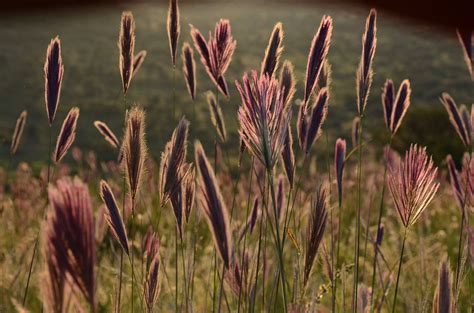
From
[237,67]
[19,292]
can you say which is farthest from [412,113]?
[19,292]

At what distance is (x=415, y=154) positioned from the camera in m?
0.99

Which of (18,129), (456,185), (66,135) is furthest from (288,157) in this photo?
(18,129)

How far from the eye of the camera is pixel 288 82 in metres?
1.21

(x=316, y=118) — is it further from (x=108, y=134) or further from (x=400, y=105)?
(x=108, y=134)

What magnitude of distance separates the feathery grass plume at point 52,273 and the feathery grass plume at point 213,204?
0.69 ft

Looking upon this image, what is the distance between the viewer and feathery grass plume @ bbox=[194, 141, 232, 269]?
696 mm

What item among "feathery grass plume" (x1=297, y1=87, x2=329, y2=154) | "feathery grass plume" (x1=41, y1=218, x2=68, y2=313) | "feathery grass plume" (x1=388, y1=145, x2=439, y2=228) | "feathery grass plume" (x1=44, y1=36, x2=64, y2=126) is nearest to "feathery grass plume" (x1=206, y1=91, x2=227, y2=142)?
"feathery grass plume" (x1=297, y1=87, x2=329, y2=154)

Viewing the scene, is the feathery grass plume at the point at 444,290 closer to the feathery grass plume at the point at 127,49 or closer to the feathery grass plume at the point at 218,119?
the feathery grass plume at the point at 127,49

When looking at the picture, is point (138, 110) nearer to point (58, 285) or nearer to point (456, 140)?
point (58, 285)

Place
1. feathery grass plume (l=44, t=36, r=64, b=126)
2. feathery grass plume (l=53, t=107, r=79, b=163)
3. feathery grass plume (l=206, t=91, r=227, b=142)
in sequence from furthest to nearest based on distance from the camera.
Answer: feathery grass plume (l=206, t=91, r=227, b=142) → feathery grass plume (l=53, t=107, r=79, b=163) → feathery grass plume (l=44, t=36, r=64, b=126)

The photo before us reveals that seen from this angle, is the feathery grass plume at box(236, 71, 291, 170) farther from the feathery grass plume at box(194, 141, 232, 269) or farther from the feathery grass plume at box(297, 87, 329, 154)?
the feathery grass plume at box(297, 87, 329, 154)

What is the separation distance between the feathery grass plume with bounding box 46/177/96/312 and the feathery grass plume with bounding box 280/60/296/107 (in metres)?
0.58

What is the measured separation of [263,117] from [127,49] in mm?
541

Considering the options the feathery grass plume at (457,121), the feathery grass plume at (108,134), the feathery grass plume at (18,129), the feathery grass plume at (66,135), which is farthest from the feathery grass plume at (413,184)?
the feathery grass plume at (18,129)
